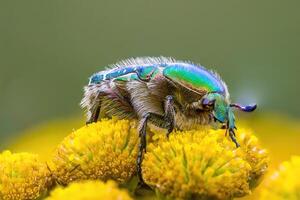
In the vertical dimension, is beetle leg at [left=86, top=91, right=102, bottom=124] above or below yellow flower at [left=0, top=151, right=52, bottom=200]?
above

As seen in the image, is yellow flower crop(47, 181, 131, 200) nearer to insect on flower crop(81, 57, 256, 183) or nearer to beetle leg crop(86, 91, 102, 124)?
insect on flower crop(81, 57, 256, 183)

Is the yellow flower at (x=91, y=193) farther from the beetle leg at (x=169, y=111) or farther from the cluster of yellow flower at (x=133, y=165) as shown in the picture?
the beetle leg at (x=169, y=111)

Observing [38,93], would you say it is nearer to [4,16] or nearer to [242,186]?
[4,16]

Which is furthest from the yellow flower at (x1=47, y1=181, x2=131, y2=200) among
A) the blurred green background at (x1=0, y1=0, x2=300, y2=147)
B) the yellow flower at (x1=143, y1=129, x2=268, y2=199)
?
the blurred green background at (x1=0, y1=0, x2=300, y2=147)

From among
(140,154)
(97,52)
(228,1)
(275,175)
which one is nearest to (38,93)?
(97,52)

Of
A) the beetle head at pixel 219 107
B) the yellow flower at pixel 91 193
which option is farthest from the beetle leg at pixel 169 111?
the yellow flower at pixel 91 193

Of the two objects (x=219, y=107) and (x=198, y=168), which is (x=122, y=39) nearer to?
(x=219, y=107)

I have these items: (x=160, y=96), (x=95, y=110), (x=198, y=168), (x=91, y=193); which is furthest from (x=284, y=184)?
(x=95, y=110)
